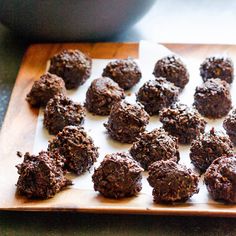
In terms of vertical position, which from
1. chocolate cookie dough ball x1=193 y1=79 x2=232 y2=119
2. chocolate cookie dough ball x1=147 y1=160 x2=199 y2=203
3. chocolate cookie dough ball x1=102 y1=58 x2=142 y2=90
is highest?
chocolate cookie dough ball x1=102 y1=58 x2=142 y2=90

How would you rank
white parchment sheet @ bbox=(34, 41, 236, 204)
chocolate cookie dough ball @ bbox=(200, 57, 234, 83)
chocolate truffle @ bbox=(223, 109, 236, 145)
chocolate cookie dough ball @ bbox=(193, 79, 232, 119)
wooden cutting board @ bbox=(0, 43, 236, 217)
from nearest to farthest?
wooden cutting board @ bbox=(0, 43, 236, 217), white parchment sheet @ bbox=(34, 41, 236, 204), chocolate truffle @ bbox=(223, 109, 236, 145), chocolate cookie dough ball @ bbox=(193, 79, 232, 119), chocolate cookie dough ball @ bbox=(200, 57, 234, 83)

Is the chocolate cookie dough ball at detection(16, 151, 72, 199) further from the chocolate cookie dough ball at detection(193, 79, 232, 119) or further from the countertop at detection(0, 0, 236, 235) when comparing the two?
the chocolate cookie dough ball at detection(193, 79, 232, 119)

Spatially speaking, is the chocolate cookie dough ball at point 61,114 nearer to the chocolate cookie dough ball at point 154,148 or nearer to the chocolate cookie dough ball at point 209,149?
the chocolate cookie dough ball at point 154,148

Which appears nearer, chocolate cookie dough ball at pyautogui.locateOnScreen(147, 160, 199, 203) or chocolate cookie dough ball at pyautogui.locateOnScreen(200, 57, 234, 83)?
chocolate cookie dough ball at pyautogui.locateOnScreen(147, 160, 199, 203)

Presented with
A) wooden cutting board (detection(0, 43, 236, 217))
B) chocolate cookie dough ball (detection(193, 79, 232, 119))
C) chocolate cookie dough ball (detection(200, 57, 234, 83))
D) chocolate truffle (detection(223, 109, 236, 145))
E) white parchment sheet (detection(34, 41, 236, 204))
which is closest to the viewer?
wooden cutting board (detection(0, 43, 236, 217))

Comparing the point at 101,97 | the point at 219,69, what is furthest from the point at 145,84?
the point at 219,69

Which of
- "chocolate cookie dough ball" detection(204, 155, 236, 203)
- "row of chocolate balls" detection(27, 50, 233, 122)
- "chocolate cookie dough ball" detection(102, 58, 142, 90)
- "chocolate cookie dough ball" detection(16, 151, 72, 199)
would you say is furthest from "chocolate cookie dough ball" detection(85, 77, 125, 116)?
"chocolate cookie dough ball" detection(204, 155, 236, 203)
